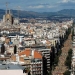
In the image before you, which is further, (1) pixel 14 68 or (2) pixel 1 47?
(2) pixel 1 47

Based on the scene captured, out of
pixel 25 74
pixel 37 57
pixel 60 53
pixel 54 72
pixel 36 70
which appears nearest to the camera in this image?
pixel 25 74

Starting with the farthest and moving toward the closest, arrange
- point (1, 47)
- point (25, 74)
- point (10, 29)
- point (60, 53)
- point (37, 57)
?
1. point (10, 29)
2. point (60, 53)
3. point (1, 47)
4. point (37, 57)
5. point (25, 74)

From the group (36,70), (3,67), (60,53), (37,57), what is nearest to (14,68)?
(3,67)

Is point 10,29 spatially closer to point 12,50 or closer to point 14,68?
point 12,50

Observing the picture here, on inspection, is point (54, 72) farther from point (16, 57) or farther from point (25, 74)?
point (25, 74)

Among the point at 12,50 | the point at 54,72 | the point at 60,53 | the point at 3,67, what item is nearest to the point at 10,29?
the point at 60,53

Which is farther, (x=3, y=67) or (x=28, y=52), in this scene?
(x=28, y=52)

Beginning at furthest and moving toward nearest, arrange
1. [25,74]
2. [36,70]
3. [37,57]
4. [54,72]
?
[54,72], [37,57], [36,70], [25,74]

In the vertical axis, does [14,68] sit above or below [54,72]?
above

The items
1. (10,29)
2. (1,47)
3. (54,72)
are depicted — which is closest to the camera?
(54,72)
